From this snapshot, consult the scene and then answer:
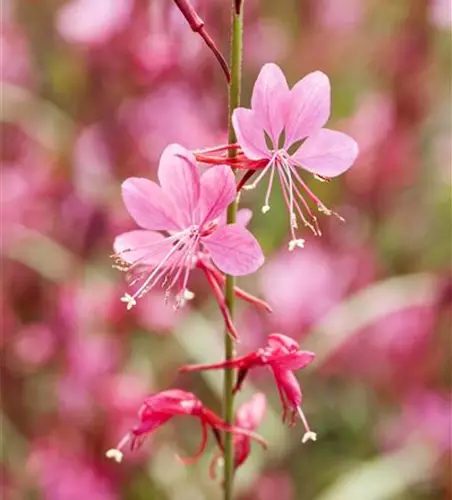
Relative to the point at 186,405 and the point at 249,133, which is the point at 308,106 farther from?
the point at 186,405

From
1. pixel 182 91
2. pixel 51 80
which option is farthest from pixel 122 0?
pixel 51 80

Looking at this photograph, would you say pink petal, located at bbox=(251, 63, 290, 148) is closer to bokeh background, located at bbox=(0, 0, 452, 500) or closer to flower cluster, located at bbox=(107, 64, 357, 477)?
flower cluster, located at bbox=(107, 64, 357, 477)

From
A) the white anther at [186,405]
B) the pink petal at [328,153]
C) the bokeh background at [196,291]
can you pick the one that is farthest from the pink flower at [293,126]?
the bokeh background at [196,291]

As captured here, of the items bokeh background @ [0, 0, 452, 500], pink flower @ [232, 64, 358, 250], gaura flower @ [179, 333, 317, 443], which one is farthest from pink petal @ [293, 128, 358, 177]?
bokeh background @ [0, 0, 452, 500]

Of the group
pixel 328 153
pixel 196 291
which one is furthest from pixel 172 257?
pixel 196 291

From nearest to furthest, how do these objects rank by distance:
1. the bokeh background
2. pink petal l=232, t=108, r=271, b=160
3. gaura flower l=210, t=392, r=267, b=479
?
pink petal l=232, t=108, r=271, b=160, gaura flower l=210, t=392, r=267, b=479, the bokeh background
